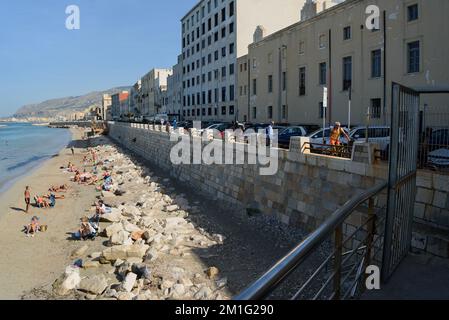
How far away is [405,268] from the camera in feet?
16.4

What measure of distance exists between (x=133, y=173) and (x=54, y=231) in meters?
16.0

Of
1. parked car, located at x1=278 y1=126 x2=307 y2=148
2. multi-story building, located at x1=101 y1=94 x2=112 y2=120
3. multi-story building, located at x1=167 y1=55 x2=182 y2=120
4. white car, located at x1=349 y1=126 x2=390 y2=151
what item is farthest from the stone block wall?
multi-story building, located at x1=101 y1=94 x2=112 y2=120

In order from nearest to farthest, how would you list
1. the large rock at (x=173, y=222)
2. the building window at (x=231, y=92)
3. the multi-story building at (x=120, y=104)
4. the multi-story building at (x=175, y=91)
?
the large rock at (x=173, y=222) → the building window at (x=231, y=92) → the multi-story building at (x=175, y=91) → the multi-story building at (x=120, y=104)

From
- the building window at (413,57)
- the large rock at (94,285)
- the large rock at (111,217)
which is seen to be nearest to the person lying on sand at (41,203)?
the large rock at (111,217)

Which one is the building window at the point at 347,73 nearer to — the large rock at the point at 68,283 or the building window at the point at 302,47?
the building window at the point at 302,47

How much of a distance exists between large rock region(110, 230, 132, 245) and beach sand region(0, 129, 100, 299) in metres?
1.49

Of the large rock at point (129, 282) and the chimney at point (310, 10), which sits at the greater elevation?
the chimney at point (310, 10)

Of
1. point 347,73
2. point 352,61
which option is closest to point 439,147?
point 352,61

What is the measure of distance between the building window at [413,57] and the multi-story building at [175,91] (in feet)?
181

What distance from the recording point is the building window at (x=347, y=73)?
29.1 m

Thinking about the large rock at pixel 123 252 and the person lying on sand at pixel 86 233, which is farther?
the person lying on sand at pixel 86 233
